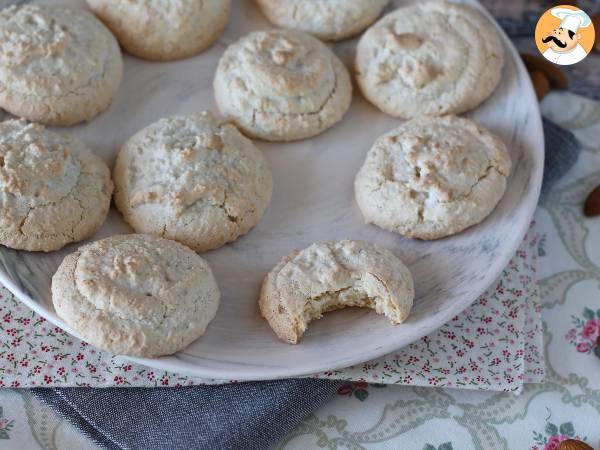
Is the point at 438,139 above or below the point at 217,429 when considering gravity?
above

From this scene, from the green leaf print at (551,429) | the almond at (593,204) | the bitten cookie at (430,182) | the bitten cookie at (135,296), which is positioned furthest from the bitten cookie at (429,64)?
the green leaf print at (551,429)

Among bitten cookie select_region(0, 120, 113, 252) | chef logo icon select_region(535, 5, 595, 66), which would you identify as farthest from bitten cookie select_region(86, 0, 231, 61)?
chef logo icon select_region(535, 5, 595, 66)

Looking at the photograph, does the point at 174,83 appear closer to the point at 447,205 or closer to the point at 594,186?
the point at 447,205

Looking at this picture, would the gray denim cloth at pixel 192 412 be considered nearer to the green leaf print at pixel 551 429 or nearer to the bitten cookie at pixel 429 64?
the green leaf print at pixel 551 429

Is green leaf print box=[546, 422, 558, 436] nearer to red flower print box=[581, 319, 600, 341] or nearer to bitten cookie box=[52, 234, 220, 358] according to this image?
red flower print box=[581, 319, 600, 341]

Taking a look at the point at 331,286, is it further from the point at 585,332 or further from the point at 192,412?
the point at 585,332

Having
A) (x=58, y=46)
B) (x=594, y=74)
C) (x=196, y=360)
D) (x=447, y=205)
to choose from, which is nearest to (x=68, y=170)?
(x=58, y=46)

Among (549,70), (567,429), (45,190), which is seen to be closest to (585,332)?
(567,429)
